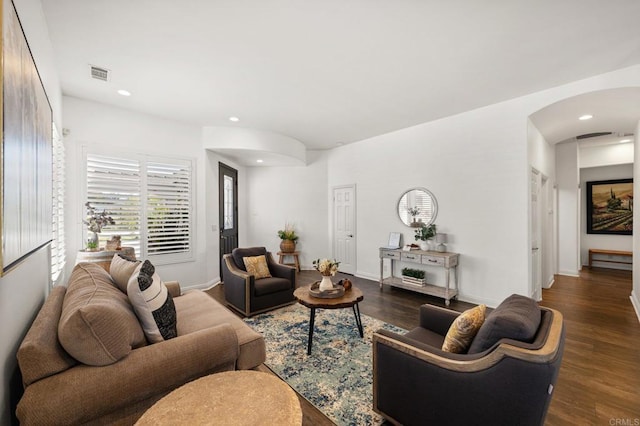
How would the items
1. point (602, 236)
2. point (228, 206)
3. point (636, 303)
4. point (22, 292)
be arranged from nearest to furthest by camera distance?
point (22, 292) → point (636, 303) → point (228, 206) → point (602, 236)

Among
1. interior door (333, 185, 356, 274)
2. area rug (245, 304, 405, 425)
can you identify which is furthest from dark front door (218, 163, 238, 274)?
area rug (245, 304, 405, 425)

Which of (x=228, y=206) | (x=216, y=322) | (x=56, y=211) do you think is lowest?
(x=216, y=322)

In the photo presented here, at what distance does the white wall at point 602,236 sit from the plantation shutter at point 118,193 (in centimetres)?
943

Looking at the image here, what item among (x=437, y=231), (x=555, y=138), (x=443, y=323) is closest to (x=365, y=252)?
(x=437, y=231)

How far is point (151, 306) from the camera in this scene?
1623 mm

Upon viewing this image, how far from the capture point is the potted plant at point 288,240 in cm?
609

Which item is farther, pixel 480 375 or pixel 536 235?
pixel 536 235

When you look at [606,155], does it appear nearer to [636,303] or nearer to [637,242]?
[637,242]

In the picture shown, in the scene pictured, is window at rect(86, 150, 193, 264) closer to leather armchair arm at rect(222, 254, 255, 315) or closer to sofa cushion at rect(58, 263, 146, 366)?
leather armchair arm at rect(222, 254, 255, 315)

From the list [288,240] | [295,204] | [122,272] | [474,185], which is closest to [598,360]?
[474,185]

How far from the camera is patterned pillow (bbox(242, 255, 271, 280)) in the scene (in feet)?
12.5

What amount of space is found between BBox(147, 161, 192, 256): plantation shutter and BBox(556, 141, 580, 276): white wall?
7524mm

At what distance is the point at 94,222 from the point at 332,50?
339cm

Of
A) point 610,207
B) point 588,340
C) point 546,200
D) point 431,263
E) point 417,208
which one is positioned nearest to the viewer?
point 588,340
